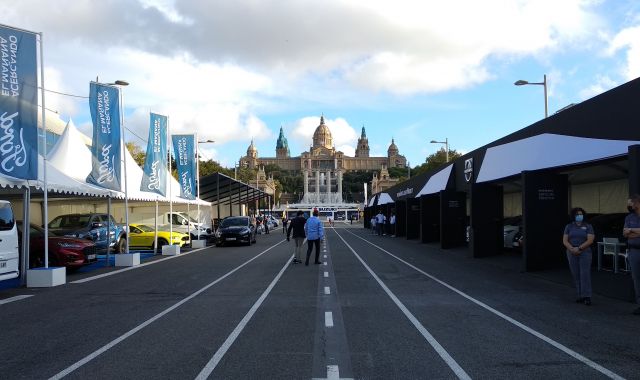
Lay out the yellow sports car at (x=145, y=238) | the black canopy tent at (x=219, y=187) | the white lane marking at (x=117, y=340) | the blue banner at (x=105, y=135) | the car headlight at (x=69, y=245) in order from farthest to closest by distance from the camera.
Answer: the black canopy tent at (x=219, y=187) < the yellow sports car at (x=145, y=238) < the blue banner at (x=105, y=135) < the car headlight at (x=69, y=245) < the white lane marking at (x=117, y=340)

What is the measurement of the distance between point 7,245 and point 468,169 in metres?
15.9

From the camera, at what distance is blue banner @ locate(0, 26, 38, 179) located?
40.9 ft

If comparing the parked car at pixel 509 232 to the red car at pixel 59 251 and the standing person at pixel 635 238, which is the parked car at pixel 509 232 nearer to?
the standing person at pixel 635 238

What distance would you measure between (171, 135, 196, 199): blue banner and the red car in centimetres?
1143

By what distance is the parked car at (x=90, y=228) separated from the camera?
63.7ft

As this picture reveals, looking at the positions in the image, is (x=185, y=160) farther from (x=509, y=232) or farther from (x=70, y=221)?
(x=509, y=232)

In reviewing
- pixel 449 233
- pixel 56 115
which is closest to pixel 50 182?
pixel 449 233

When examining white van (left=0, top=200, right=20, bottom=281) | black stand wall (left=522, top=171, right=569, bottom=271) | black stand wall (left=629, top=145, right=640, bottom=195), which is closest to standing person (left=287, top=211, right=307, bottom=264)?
black stand wall (left=522, top=171, right=569, bottom=271)

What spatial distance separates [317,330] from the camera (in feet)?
25.5

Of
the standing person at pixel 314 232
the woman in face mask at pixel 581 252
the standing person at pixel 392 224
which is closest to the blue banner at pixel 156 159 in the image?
the standing person at pixel 314 232

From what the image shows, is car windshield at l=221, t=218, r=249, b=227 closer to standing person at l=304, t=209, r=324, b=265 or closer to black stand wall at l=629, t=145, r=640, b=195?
standing person at l=304, t=209, r=324, b=265

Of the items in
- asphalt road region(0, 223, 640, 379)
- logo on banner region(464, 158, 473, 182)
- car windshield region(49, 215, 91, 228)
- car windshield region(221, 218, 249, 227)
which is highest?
logo on banner region(464, 158, 473, 182)

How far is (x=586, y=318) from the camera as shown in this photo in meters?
8.76

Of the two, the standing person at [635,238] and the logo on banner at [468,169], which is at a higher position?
the logo on banner at [468,169]
